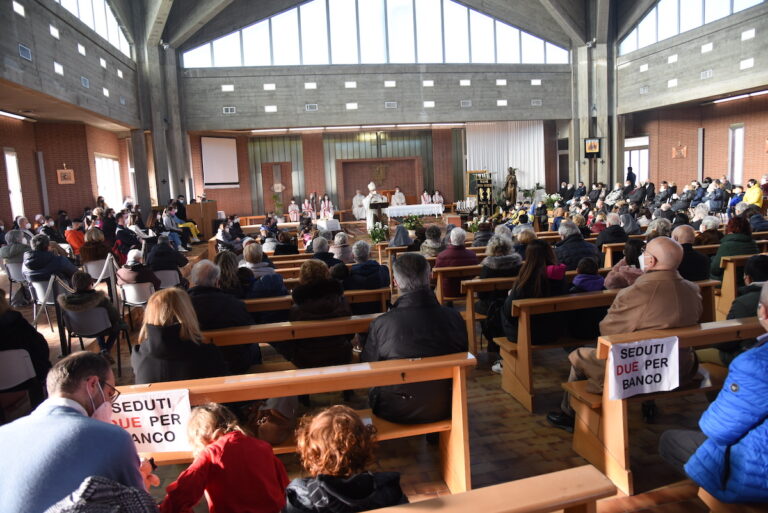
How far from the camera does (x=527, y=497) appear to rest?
4.99ft

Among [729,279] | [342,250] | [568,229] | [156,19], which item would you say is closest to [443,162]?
[156,19]

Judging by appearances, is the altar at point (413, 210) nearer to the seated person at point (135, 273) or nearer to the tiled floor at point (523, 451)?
the seated person at point (135, 273)

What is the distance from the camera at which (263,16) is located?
16.3 meters

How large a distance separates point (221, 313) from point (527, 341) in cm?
195

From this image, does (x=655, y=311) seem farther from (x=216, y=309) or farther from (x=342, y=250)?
(x=342, y=250)

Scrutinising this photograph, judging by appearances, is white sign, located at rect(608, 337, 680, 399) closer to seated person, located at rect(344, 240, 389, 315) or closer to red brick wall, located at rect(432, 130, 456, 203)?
seated person, located at rect(344, 240, 389, 315)

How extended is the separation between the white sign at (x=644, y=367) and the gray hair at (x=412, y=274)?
0.95 meters

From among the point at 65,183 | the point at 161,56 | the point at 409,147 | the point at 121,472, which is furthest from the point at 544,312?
the point at 409,147

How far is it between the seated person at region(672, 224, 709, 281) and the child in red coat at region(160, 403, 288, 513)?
13.1 ft

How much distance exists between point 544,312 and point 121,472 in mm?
2838

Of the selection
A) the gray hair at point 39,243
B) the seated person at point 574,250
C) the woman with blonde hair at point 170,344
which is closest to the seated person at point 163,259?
the gray hair at point 39,243

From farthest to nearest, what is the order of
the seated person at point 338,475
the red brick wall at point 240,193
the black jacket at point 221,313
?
the red brick wall at point 240,193, the black jacket at point 221,313, the seated person at point 338,475

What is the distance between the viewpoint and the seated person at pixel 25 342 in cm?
339

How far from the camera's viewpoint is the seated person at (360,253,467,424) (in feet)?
9.10
